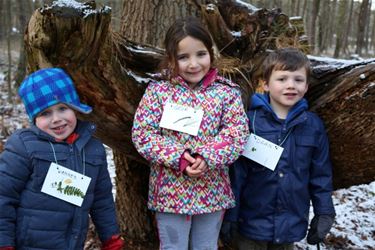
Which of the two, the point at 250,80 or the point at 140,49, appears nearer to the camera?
the point at 140,49

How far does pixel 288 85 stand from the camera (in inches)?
93.0

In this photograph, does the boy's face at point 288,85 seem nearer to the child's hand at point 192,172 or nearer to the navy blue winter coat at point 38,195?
the child's hand at point 192,172

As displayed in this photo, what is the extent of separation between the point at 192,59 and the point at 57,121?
0.86m

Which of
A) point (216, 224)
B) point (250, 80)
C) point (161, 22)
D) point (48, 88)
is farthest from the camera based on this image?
point (161, 22)

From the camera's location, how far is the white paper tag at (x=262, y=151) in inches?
94.0

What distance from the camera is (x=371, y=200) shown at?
18.1 ft

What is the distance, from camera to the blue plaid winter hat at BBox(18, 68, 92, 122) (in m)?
1.97

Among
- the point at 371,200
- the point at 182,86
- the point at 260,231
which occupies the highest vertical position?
the point at 182,86

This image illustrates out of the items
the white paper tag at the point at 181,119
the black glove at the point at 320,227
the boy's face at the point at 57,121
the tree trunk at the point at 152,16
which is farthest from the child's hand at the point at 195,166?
the tree trunk at the point at 152,16

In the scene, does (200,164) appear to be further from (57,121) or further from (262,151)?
(57,121)

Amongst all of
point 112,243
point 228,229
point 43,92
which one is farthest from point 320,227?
point 43,92

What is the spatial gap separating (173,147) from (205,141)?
8.4 inches

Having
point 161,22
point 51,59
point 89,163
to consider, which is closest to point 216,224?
point 89,163

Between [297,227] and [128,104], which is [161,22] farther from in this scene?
[297,227]
